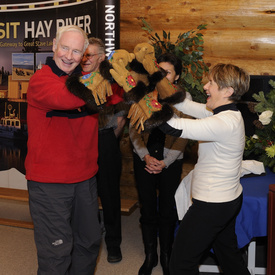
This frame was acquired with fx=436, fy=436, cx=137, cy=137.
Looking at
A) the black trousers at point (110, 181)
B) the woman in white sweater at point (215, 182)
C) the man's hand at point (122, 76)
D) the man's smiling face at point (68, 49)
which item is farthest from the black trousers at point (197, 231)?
the black trousers at point (110, 181)

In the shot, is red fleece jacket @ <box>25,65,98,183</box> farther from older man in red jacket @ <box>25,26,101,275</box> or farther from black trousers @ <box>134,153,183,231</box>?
black trousers @ <box>134,153,183,231</box>

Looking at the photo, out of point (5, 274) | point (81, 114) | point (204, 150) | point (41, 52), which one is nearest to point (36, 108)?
point (81, 114)

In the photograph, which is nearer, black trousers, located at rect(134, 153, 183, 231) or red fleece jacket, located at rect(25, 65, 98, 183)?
red fleece jacket, located at rect(25, 65, 98, 183)

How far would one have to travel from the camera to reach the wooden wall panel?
4.17m

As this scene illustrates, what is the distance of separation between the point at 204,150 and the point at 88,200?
2.33 ft

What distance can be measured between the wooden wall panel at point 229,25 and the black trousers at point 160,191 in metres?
1.64

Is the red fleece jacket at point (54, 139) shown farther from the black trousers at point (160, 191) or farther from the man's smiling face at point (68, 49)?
the black trousers at point (160, 191)

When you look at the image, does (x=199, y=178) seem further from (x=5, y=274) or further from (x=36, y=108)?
(x=5, y=274)

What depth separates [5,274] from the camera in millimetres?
3250

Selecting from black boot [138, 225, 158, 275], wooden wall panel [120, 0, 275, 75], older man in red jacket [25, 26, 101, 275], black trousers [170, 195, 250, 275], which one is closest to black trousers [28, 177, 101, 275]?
older man in red jacket [25, 26, 101, 275]

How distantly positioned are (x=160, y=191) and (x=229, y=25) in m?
2.00

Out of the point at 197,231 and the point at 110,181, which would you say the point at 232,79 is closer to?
the point at 197,231

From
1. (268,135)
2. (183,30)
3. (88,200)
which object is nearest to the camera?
(88,200)

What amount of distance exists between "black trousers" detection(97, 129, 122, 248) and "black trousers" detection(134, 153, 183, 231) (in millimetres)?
298
